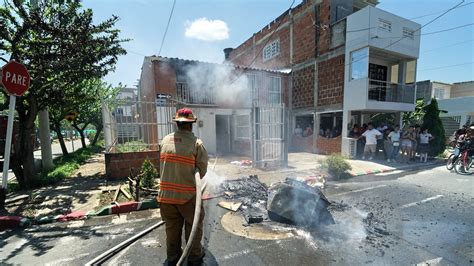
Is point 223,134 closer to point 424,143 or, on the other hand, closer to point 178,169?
point 424,143

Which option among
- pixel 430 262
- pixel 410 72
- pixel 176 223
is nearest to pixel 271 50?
pixel 410 72

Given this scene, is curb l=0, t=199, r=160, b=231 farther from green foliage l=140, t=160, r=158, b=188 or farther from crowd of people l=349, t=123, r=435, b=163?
crowd of people l=349, t=123, r=435, b=163

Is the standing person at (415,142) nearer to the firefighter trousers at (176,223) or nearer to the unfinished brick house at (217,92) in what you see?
the unfinished brick house at (217,92)

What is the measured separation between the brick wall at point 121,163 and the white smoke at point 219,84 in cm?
611

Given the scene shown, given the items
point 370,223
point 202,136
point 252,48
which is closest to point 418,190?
point 370,223

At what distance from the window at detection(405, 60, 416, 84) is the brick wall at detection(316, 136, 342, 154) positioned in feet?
19.9

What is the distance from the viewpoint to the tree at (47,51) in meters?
5.32

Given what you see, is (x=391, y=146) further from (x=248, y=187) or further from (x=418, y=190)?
(x=248, y=187)

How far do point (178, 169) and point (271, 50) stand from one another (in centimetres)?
1627

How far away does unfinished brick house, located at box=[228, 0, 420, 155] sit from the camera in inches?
419

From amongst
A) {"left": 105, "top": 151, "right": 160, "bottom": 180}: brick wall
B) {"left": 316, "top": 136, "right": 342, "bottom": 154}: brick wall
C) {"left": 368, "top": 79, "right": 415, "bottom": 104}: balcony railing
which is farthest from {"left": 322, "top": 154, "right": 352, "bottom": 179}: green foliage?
{"left": 368, "top": 79, "right": 415, "bottom": 104}: balcony railing

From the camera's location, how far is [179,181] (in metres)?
2.63

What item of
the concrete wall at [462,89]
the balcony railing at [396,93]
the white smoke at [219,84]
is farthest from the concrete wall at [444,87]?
the white smoke at [219,84]

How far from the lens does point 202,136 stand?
12688mm
